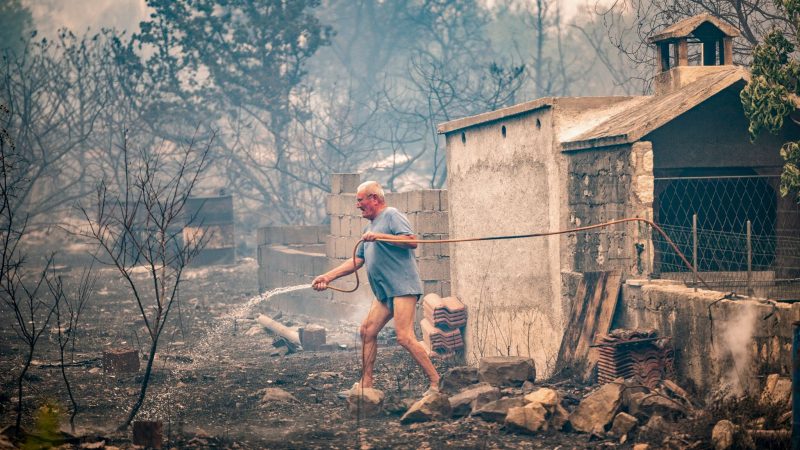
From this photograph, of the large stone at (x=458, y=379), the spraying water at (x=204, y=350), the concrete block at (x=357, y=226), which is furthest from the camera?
the concrete block at (x=357, y=226)

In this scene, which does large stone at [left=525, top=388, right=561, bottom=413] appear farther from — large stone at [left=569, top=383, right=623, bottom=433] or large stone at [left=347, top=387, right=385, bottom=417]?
large stone at [left=347, top=387, right=385, bottom=417]

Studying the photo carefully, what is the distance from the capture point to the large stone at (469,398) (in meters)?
7.39

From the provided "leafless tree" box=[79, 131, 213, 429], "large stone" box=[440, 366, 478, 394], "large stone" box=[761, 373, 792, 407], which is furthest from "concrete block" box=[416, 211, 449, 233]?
"large stone" box=[761, 373, 792, 407]

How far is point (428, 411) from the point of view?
7266 mm

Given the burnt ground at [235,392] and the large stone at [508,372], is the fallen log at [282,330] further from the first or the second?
the large stone at [508,372]

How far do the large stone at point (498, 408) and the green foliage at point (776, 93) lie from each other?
368 centimetres

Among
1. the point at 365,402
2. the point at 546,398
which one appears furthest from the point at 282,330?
the point at 546,398

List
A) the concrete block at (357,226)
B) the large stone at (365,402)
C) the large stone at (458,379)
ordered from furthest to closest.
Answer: the concrete block at (357,226)
the large stone at (458,379)
the large stone at (365,402)

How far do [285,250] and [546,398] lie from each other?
36.7ft

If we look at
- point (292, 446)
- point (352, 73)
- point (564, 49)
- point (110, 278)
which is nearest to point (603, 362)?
point (292, 446)

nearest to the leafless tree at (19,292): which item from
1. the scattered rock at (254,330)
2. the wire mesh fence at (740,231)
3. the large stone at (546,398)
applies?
the scattered rock at (254,330)

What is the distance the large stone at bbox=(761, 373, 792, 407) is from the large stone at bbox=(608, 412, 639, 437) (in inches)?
35.8

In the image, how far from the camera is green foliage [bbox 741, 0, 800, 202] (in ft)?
27.9

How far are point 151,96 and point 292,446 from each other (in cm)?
2110
